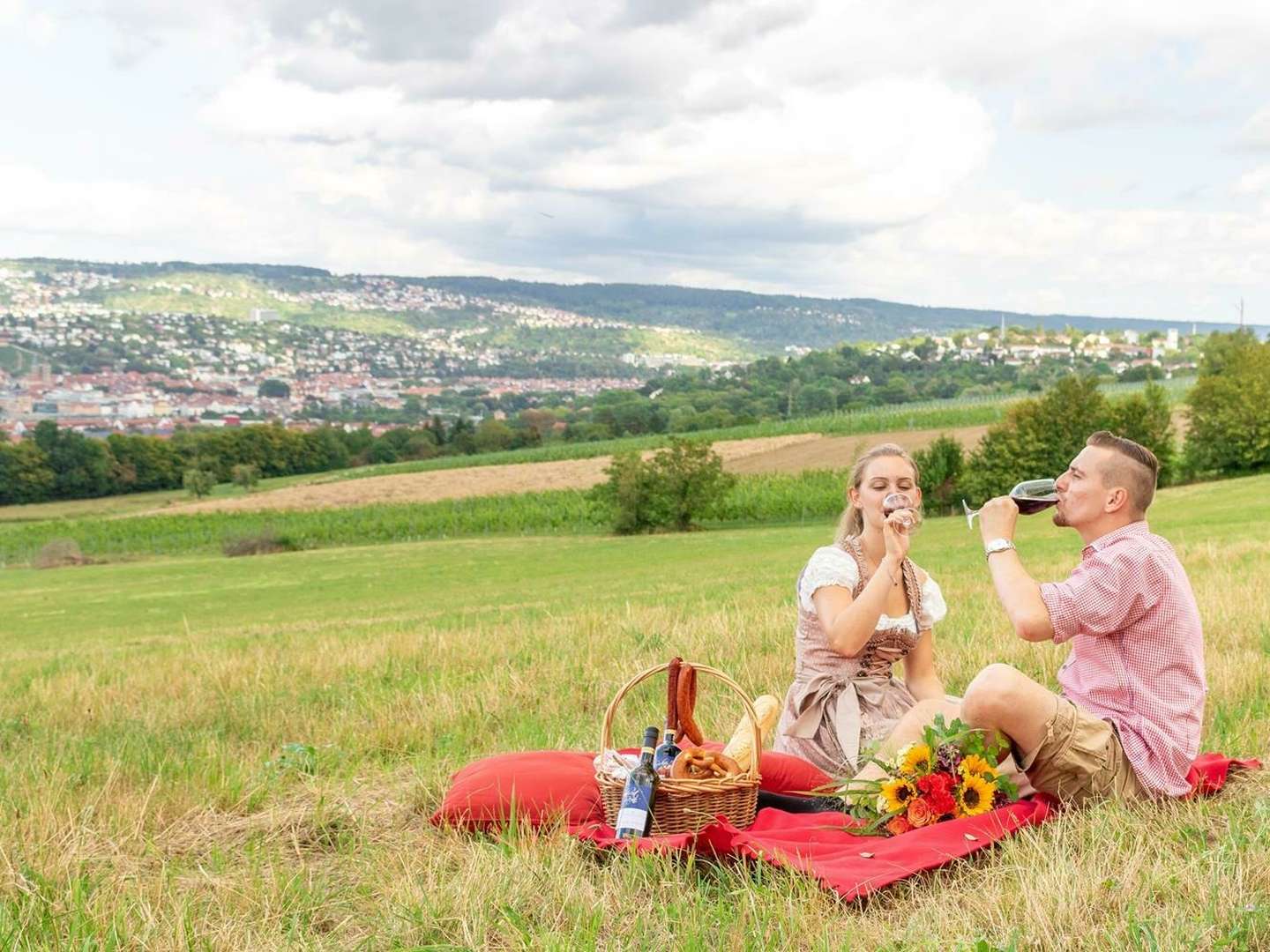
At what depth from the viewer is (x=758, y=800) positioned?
17.6 feet

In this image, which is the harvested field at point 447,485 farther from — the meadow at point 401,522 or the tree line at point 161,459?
the tree line at point 161,459

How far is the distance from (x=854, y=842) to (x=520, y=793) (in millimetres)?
1458

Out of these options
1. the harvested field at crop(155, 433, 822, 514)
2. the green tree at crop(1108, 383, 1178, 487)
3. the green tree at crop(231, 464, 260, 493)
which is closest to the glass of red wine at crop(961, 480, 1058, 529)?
the green tree at crop(1108, 383, 1178, 487)

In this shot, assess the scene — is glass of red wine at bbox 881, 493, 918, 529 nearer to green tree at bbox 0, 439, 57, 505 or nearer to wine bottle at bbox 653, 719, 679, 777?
wine bottle at bbox 653, 719, 679, 777

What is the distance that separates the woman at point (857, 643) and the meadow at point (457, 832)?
3.42 feet

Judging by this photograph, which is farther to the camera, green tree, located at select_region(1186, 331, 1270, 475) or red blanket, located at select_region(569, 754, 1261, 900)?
green tree, located at select_region(1186, 331, 1270, 475)

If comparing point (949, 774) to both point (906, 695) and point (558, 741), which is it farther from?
point (558, 741)

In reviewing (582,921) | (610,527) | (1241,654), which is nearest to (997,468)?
(610,527)

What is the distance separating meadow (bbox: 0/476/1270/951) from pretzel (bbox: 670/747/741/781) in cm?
53

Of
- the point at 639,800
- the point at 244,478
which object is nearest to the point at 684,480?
the point at 639,800

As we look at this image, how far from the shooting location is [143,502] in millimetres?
103500

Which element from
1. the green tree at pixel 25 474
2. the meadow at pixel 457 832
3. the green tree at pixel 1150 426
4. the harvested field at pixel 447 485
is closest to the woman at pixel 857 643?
the meadow at pixel 457 832

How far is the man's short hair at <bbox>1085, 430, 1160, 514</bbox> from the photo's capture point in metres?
4.84

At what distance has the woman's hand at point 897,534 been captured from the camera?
522 centimetres
